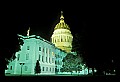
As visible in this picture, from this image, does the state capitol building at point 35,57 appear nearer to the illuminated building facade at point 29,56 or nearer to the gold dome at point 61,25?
the illuminated building facade at point 29,56

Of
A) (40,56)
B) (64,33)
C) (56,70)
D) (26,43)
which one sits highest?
(64,33)

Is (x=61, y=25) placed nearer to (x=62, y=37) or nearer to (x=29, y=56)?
(x=62, y=37)

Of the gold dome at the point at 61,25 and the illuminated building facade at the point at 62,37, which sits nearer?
the illuminated building facade at the point at 62,37

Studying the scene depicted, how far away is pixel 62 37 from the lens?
4158 inches

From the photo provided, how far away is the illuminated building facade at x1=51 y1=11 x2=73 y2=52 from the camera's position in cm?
10339

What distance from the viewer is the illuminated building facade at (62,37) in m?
103

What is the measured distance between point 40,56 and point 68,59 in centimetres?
966

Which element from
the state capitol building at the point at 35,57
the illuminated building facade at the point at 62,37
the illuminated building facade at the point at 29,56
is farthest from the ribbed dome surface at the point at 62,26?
the illuminated building facade at the point at 29,56

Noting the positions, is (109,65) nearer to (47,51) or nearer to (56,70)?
(47,51)

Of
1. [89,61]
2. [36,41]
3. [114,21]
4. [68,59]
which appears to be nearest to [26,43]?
[36,41]

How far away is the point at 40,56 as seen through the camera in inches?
2527

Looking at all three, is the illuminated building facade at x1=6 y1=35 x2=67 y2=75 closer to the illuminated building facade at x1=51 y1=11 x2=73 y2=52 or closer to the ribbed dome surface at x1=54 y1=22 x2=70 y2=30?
the illuminated building facade at x1=51 y1=11 x2=73 y2=52

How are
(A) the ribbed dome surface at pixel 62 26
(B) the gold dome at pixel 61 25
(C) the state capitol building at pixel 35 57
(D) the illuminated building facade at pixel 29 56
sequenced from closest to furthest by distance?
(D) the illuminated building facade at pixel 29 56 < (C) the state capitol building at pixel 35 57 < (A) the ribbed dome surface at pixel 62 26 < (B) the gold dome at pixel 61 25

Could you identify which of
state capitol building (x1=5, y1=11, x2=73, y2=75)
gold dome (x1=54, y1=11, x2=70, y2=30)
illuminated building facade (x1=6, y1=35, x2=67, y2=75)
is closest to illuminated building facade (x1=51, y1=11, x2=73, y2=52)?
gold dome (x1=54, y1=11, x2=70, y2=30)
